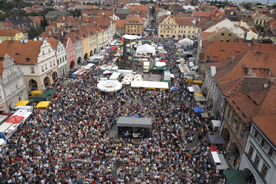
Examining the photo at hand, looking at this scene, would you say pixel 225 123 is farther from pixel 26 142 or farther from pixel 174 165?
pixel 26 142

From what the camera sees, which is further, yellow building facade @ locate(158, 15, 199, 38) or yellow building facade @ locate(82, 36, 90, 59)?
yellow building facade @ locate(158, 15, 199, 38)

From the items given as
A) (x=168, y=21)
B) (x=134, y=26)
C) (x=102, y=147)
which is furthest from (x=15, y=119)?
(x=134, y=26)

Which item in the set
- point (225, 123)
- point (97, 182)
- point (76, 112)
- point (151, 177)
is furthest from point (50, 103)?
point (225, 123)

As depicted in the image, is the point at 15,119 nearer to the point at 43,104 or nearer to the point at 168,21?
the point at 43,104

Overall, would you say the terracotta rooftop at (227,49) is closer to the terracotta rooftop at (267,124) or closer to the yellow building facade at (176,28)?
the terracotta rooftop at (267,124)

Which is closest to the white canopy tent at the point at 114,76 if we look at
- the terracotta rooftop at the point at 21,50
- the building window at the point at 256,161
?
the terracotta rooftop at the point at 21,50

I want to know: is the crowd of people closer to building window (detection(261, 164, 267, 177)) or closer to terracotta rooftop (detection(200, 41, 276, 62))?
building window (detection(261, 164, 267, 177))

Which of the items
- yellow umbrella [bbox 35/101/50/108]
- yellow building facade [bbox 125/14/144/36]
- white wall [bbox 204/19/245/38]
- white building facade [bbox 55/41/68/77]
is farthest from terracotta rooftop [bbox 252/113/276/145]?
yellow building facade [bbox 125/14/144/36]

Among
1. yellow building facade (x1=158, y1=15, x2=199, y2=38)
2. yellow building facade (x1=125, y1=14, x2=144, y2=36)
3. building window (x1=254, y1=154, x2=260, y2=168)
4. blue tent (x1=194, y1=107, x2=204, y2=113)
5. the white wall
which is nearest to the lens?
building window (x1=254, y1=154, x2=260, y2=168)
